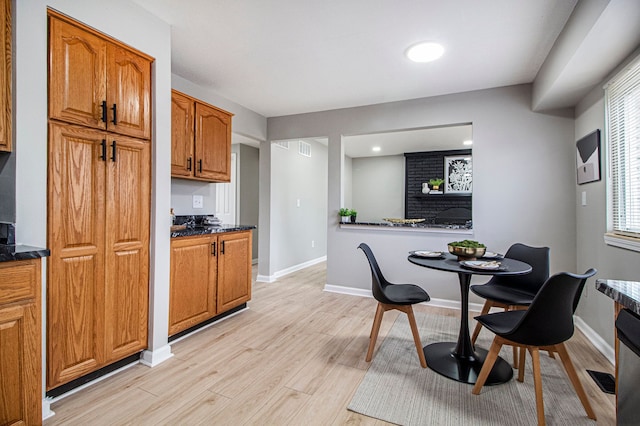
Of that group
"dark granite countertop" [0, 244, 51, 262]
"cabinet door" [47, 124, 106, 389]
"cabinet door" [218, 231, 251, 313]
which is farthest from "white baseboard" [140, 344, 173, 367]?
"dark granite countertop" [0, 244, 51, 262]

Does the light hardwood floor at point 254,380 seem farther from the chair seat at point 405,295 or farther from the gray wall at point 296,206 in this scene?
the gray wall at point 296,206

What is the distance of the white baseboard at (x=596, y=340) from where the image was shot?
222cm

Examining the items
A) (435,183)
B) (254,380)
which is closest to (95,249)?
(254,380)

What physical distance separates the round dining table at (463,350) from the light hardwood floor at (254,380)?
1.57 ft

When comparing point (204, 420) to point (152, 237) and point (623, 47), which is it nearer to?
point (152, 237)

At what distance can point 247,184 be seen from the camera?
5906mm

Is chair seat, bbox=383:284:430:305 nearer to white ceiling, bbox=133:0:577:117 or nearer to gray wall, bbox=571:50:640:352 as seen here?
gray wall, bbox=571:50:640:352

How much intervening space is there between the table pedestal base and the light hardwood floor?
17.7 inches

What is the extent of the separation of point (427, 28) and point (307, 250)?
4.20 meters

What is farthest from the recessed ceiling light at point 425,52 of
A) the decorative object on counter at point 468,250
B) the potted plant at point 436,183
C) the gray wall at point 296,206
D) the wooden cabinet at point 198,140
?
the potted plant at point 436,183

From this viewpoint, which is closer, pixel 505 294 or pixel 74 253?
pixel 74 253

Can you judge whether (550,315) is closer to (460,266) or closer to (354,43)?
(460,266)

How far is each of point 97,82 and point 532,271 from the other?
339 centimetres

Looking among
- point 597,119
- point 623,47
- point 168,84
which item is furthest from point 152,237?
point 597,119
